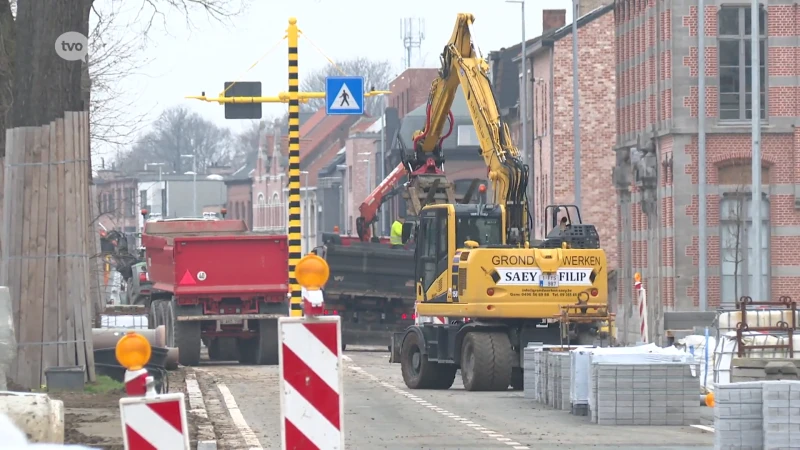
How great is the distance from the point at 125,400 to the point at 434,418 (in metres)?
12.6

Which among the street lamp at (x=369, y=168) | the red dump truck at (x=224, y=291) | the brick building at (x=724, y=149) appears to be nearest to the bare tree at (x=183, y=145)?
the street lamp at (x=369, y=168)

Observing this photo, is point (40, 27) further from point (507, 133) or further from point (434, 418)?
point (507, 133)

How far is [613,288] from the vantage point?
61719mm

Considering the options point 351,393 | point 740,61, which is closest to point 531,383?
point 351,393

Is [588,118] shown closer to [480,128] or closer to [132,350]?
[480,128]

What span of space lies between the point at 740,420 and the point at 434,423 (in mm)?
4970

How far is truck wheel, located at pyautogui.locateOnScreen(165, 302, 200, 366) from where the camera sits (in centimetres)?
3409

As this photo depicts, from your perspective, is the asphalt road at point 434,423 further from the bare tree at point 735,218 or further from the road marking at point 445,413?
the bare tree at point 735,218

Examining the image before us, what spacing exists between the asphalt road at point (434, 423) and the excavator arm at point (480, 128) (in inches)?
121

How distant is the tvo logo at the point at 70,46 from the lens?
21500 millimetres

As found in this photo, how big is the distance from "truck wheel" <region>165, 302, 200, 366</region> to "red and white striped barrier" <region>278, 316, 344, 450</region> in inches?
983

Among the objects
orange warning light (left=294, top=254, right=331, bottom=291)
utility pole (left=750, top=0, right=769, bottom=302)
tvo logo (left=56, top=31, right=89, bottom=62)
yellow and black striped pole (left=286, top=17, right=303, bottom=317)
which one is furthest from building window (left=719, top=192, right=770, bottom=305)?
orange warning light (left=294, top=254, right=331, bottom=291)

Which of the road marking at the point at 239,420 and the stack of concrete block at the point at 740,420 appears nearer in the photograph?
the stack of concrete block at the point at 740,420

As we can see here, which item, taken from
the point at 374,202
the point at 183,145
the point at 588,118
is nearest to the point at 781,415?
the point at 374,202
